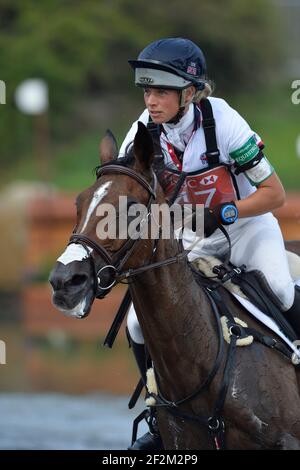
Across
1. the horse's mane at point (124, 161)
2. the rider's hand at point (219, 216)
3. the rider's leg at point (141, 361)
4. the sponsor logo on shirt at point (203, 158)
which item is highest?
the horse's mane at point (124, 161)

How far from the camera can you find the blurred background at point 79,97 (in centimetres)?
1770

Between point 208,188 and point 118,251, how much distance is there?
1013 mm

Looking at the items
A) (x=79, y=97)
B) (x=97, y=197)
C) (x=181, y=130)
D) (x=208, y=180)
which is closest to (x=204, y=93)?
(x=181, y=130)

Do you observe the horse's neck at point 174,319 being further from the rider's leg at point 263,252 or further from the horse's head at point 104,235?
the rider's leg at point 263,252

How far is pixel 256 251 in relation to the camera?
6.09 m

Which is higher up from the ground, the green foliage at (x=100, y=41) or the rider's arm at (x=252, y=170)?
the green foliage at (x=100, y=41)

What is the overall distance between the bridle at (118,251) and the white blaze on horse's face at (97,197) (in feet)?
0.32

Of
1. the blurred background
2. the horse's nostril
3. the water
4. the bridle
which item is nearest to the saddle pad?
the bridle

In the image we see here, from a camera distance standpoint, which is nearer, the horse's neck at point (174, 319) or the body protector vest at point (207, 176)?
the horse's neck at point (174, 319)

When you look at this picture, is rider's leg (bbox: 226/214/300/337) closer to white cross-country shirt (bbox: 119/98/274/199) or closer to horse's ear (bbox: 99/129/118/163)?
white cross-country shirt (bbox: 119/98/274/199)

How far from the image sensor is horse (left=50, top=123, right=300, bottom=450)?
5.30m

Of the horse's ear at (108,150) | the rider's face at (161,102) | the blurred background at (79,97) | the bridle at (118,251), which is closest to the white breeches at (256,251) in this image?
the bridle at (118,251)

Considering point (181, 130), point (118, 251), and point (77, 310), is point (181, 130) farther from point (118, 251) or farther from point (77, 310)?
point (77, 310)

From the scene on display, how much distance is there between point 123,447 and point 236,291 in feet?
11.5
